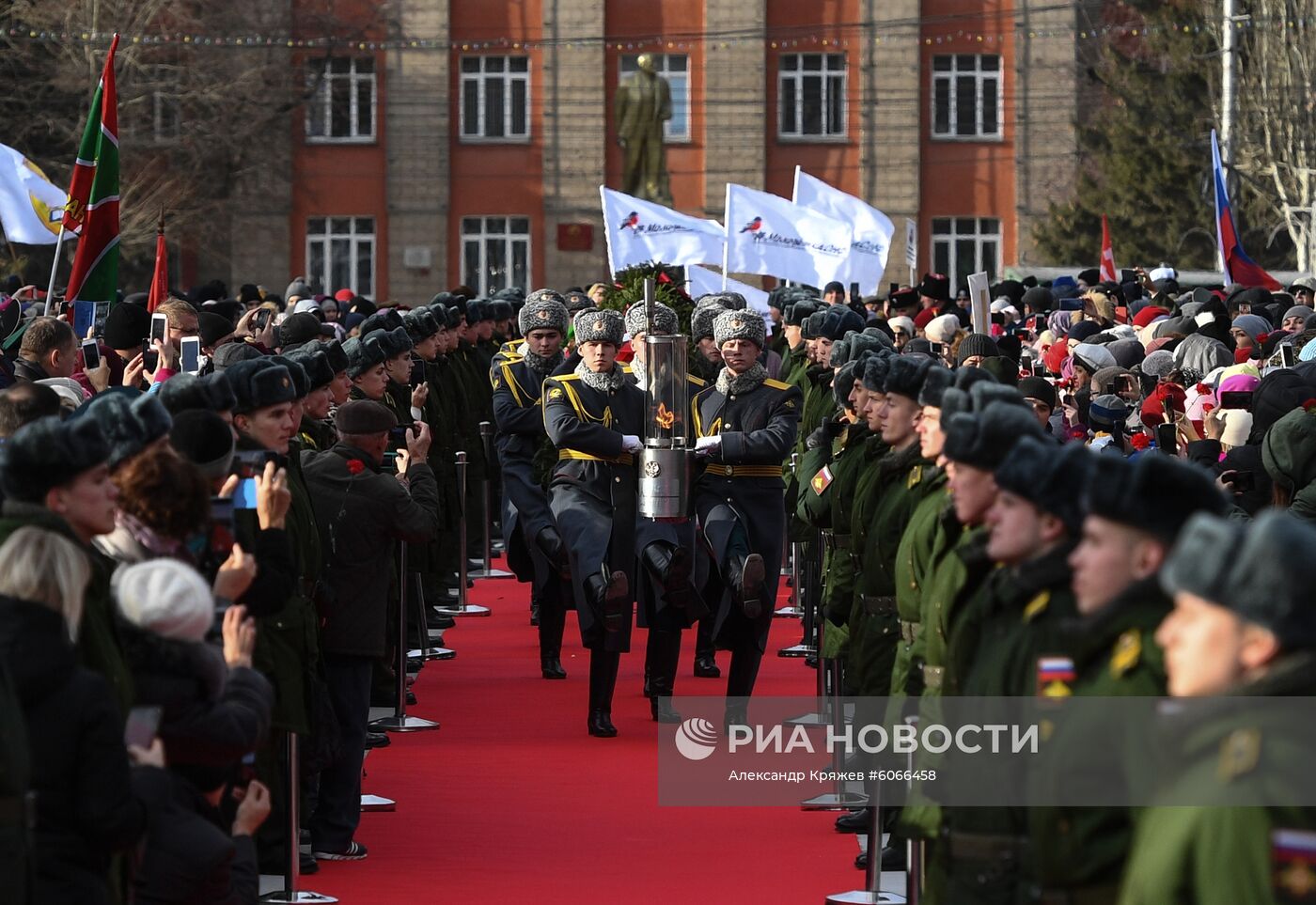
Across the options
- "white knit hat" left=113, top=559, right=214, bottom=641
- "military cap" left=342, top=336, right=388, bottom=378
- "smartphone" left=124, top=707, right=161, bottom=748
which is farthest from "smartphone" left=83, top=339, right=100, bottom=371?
"smartphone" left=124, top=707, right=161, bottom=748

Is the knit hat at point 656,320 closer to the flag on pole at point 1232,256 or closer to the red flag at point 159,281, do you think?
the red flag at point 159,281

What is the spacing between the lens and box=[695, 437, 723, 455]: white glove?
12.5 meters

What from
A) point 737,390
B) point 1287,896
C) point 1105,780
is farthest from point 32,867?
point 737,390

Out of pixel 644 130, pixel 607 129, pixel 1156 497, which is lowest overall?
pixel 1156 497

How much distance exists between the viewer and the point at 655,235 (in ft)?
75.4

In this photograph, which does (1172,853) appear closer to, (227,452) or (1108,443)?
(227,452)

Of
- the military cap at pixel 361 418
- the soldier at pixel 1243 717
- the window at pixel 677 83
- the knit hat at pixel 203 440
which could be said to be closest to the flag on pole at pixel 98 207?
the military cap at pixel 361 418

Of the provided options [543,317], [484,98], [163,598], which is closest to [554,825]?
[163,598]

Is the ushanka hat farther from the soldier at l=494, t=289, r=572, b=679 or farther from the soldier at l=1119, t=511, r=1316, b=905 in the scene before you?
the soldier at l=1119, t=511, r=1316, b=905

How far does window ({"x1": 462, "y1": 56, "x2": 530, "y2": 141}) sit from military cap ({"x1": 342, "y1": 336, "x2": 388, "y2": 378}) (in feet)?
130

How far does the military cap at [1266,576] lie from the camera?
380 cm

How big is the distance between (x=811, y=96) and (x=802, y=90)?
24cm

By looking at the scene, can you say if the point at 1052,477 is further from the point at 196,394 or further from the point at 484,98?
the point at 484,98

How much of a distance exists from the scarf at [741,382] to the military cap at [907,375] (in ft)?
13.6
